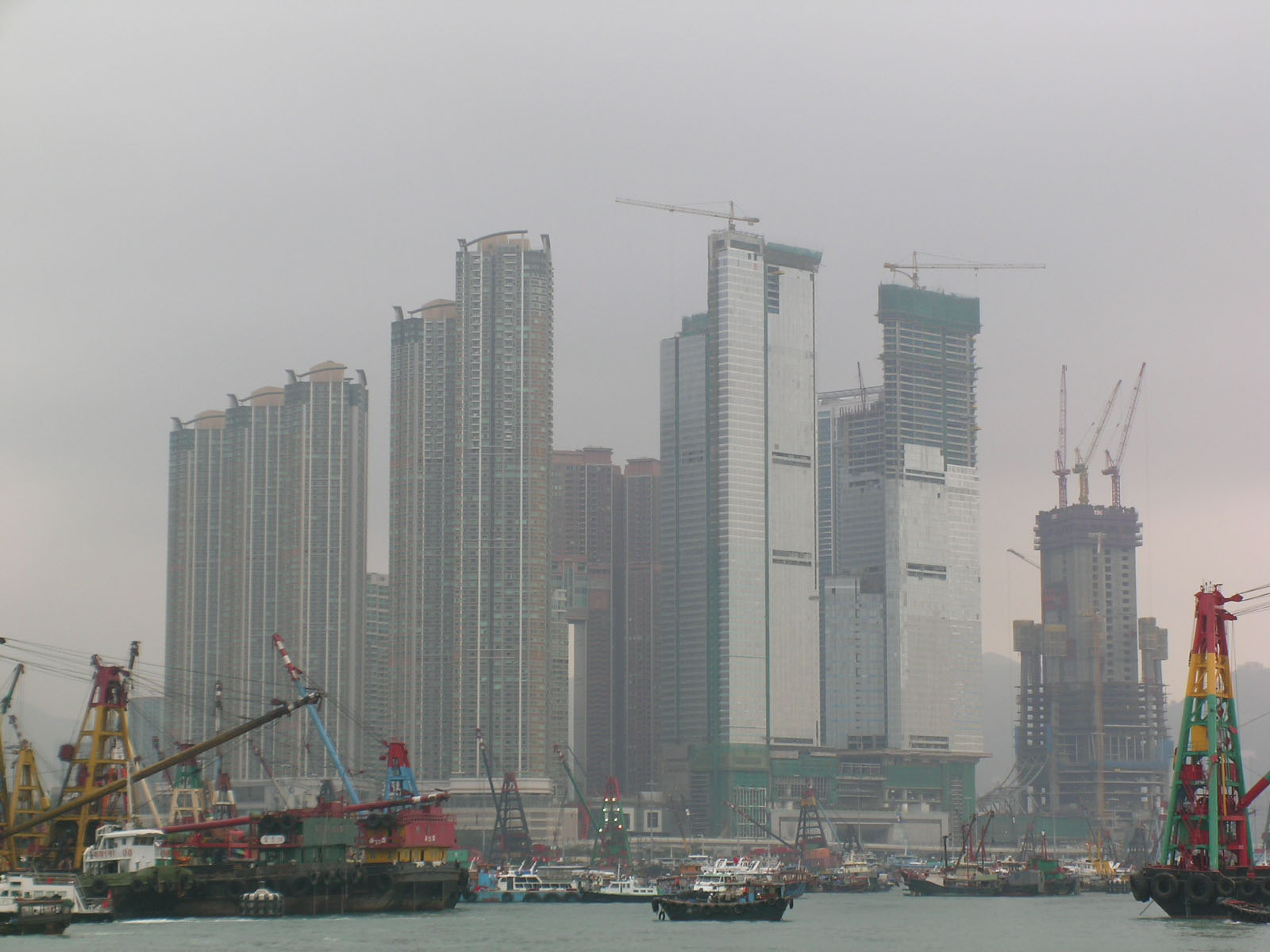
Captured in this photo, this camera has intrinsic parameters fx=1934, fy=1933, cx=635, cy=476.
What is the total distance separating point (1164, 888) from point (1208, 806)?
597 cm

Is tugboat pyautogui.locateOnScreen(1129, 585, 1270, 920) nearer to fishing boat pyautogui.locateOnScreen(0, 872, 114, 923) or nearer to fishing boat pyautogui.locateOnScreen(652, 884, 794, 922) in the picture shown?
fishing boat pyautogui.locateOnScreen(652, 884, 794, 922)

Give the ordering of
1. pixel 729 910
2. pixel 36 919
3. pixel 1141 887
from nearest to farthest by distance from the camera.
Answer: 1. pixel 36 919
2. pixel 1141 887
3. pixel 729 910

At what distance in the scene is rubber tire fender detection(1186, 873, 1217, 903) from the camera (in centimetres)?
12194

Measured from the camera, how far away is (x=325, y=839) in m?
137

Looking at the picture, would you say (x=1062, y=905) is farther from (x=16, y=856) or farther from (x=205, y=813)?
(x=16, y=856)

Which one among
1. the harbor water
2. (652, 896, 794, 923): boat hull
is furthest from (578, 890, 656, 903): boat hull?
(652, 896, 794, 923): boat hull

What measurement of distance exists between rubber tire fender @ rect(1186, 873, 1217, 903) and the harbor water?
1656 mm

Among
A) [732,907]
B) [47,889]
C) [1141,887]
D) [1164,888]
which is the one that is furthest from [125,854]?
[1164,888]

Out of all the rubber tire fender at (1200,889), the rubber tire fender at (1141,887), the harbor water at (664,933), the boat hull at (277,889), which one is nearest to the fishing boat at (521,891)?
the harbor water at (664,933)

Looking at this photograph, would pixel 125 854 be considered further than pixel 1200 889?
Yes

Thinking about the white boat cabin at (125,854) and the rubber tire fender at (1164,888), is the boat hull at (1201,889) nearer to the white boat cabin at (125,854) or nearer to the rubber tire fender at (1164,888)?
the rubber tire fender at (1164,888)

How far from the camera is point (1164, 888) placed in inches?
4875

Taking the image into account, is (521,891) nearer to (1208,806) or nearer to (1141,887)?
(1141,887)

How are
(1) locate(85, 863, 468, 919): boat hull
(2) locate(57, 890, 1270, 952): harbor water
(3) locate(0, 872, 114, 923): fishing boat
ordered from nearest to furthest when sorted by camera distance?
(2) locate(57, 890, 1270, 952): harbor water
(3) locate(0, 872, 114, 923): fishing boat
(1) locate(85, 863, 468, 919): boat hull
